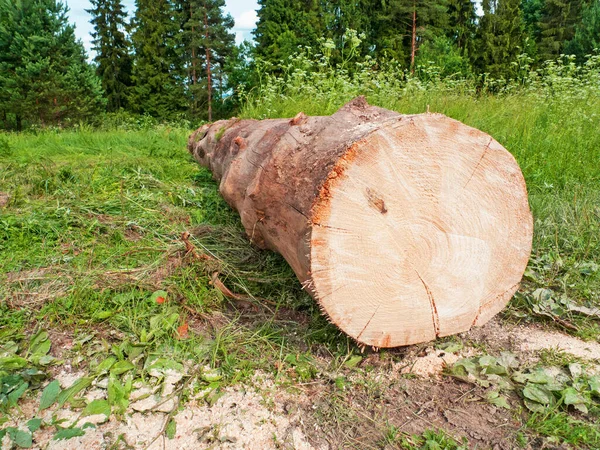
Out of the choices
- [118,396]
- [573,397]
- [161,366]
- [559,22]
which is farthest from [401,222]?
[559,22]

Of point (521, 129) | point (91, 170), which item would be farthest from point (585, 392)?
point (91, 170)

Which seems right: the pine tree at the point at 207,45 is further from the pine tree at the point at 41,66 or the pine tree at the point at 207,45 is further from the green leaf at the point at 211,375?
the green leaf at the point at 211,375

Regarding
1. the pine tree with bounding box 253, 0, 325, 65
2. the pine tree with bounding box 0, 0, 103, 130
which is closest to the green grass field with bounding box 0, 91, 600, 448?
the pine tree with bounding box 0, 0, 103, 130

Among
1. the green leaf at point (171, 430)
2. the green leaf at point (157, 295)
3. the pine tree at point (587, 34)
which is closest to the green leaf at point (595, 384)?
the green leaf at point (171, 430)

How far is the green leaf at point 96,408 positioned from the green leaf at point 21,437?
0.17m

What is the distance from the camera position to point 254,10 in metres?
24.5

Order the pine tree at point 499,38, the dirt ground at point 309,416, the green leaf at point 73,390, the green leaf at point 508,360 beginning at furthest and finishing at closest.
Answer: the pine tree at point 499,38, the green leaf at point 508,360, the green leaf at point 73,390, the dirt ground at point 309,416

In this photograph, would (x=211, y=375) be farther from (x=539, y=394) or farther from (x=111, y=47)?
(x=111, y=47)

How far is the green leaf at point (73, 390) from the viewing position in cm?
167

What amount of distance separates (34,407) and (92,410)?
0.28 m

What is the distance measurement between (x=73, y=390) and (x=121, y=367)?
0.64ft

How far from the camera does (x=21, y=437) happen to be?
1461 mm

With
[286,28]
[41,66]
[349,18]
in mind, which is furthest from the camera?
[349,18]

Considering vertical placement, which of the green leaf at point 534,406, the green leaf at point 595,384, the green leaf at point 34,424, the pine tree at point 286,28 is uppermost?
the pine tree at point 286,28
